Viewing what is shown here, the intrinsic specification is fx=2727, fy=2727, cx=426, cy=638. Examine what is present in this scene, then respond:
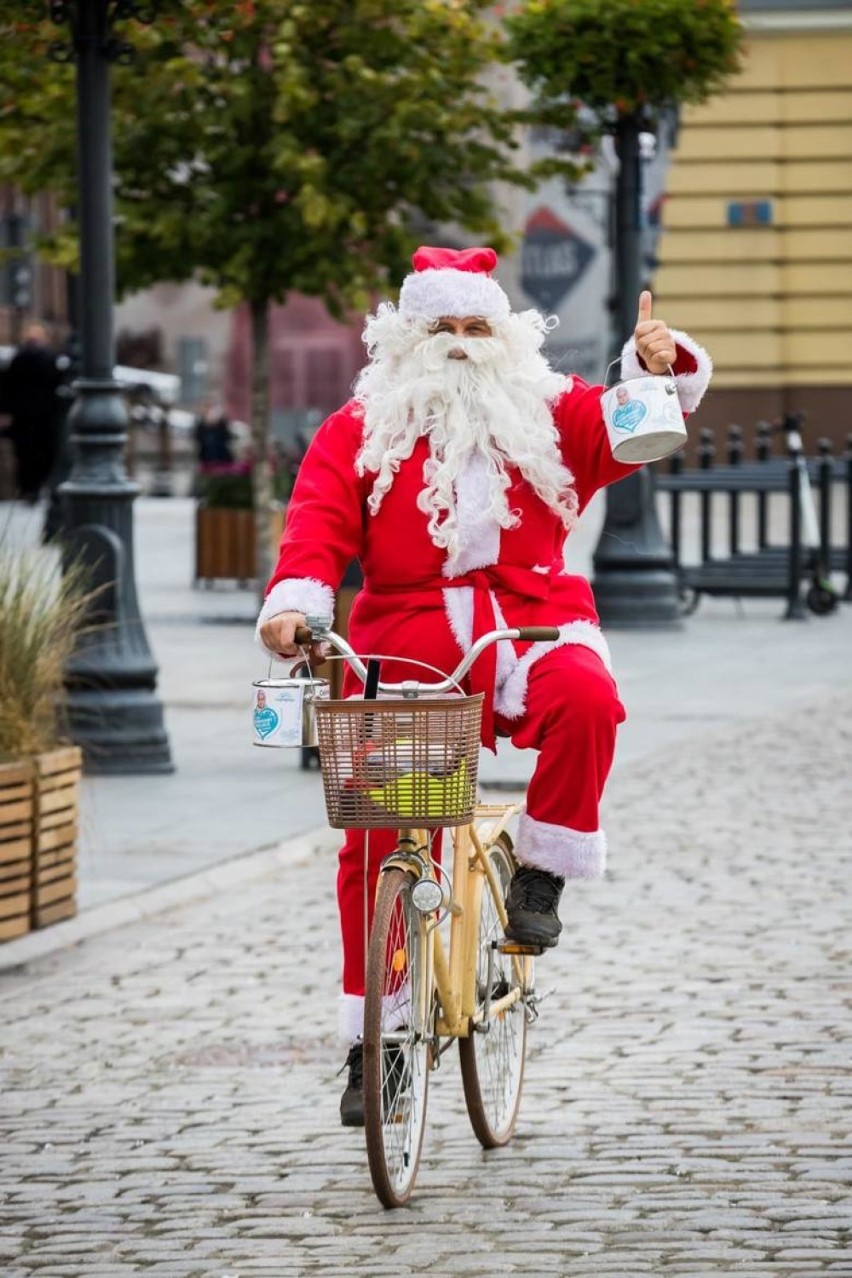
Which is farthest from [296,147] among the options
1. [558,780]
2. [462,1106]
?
[558,780]

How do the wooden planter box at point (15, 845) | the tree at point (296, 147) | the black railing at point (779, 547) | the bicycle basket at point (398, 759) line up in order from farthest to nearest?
the black railing at point (779, 547)
the tree at point (296, 147)
the wooden planter box at point (15, 845)
the bicycle basket at point (398, 759)

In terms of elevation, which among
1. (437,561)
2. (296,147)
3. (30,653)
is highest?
(296,147)

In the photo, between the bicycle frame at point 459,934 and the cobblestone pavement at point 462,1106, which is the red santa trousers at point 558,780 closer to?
the bicycle frame at point 459,934

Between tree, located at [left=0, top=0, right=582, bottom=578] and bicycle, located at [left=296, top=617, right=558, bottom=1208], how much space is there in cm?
1094

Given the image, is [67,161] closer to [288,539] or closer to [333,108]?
[333,108]

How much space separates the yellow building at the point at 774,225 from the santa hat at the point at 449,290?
27548 mm

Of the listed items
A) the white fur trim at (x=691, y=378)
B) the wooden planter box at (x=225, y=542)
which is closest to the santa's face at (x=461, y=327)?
the white fur trim at (x=691, y=378)

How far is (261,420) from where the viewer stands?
1870cm

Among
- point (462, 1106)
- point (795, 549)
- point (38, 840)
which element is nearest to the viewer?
point (462, 1106)

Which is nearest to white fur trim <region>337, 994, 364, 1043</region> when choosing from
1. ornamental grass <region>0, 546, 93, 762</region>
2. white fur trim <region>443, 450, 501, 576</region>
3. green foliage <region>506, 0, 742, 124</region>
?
white fur trim <region>443, 450, 501, 576</region>

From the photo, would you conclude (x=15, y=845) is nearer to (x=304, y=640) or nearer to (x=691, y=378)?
(x=304, y=640)

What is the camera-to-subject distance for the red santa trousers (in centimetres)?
532

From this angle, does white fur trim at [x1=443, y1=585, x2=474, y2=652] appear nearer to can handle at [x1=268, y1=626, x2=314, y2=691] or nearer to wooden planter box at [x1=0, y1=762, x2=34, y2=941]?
can handle at [x1=268, y1=626, x2=314, y2=691]

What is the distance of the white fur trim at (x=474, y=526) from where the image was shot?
17.9 ft
